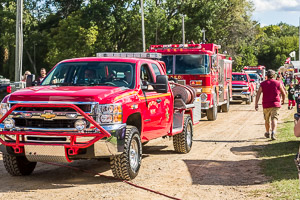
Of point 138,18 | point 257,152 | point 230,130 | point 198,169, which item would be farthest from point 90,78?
point 138,18

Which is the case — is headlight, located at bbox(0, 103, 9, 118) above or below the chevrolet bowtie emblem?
above

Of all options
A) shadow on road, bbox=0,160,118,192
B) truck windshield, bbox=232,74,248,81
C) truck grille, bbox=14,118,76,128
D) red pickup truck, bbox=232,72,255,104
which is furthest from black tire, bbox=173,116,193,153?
truck windshield, bbox=232,74,248,81

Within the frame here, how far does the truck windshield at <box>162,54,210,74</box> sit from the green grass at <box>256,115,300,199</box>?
4622 millimetres

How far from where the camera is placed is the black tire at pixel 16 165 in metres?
8.67

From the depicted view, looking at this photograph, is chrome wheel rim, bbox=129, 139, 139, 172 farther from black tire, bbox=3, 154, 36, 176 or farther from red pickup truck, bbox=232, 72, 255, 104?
red pickup truck, bbox=232, 72, 255, 104

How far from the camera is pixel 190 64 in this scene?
18.9 metres

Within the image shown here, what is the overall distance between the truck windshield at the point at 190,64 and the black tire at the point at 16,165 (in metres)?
10.5

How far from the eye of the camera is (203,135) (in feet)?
50.4

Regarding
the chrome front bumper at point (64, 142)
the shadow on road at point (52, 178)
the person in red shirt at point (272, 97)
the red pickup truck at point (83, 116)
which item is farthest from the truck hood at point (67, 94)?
the person in red shirt at point (272, 97)

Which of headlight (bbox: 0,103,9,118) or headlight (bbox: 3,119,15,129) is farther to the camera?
headlight (bbox: 0,103,9,118)

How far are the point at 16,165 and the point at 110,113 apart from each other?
6.57 ft

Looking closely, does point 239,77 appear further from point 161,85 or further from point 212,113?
point 161,85

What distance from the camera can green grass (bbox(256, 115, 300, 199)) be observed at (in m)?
7.64

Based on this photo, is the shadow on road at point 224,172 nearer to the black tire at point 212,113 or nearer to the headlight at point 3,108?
the headlight at point 3,108
